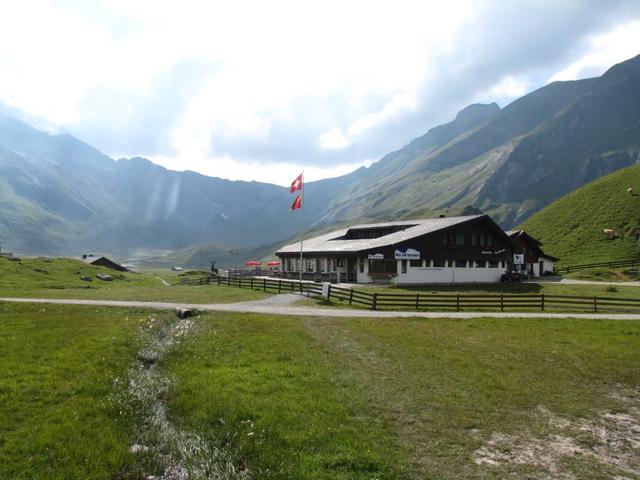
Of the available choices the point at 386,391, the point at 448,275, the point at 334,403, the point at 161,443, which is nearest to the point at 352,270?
the point at 448,275

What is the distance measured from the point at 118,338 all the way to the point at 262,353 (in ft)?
21.1

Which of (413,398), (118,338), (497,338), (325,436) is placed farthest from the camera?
(497,338)

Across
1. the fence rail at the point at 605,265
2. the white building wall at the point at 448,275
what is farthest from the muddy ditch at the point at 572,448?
the fence rail at the point at 605,265

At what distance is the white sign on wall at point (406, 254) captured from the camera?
55.1 metres

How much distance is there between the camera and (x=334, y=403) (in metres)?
12.0

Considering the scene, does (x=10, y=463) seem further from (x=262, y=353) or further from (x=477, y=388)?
(x=477, y=388)

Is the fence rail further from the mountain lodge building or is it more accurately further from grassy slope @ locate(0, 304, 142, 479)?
grassy slope @ locate(0, 304, 142, 479)

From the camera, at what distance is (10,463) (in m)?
8.64

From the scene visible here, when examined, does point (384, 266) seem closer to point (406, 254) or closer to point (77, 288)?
point (406, 254)

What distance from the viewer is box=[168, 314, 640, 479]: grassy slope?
942cm

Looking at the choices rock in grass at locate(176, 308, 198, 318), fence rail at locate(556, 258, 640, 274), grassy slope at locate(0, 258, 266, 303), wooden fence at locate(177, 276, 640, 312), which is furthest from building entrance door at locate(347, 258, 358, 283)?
fence rail at locate(556, 258, 640, 274)

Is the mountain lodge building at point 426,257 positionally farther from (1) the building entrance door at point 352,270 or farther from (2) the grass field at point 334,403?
(2) the grass field at point 334,403

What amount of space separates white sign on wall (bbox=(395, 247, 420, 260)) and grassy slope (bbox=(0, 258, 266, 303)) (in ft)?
66.2

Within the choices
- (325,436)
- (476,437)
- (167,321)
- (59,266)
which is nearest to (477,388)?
(476,437)
